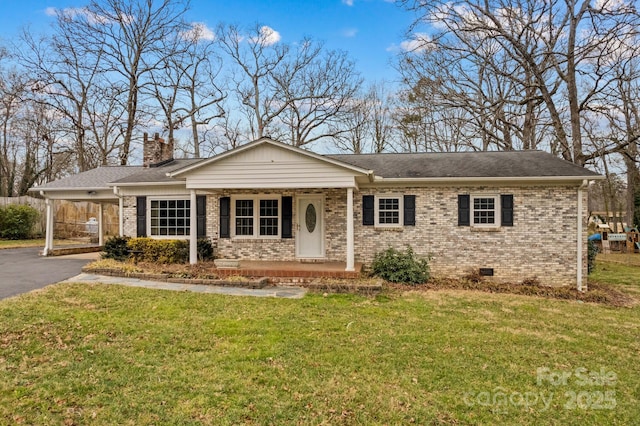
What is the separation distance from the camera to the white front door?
38.3ft

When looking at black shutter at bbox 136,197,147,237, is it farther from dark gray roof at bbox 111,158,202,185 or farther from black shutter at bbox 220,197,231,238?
black shutter at bbox 220,197,231,238

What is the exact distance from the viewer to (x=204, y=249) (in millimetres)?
11805

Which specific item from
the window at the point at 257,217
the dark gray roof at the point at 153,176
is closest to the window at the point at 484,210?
the window at the point at 257,217

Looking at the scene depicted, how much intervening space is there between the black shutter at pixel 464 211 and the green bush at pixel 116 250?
10.2 meters

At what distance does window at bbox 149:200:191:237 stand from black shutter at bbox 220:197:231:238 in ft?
4.18

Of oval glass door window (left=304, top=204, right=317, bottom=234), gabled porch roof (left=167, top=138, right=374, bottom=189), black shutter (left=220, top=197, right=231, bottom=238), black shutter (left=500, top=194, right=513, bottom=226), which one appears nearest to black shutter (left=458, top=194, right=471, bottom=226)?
black shutter (left=500, top=194, right=513, bottom=226)

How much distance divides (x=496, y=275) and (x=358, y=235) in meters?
4.07

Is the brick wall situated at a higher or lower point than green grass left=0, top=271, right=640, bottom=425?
A: higher

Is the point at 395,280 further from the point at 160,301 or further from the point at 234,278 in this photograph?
the point at 160,301


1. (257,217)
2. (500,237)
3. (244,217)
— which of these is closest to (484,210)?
(500,237)

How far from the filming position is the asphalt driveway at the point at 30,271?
8375mm

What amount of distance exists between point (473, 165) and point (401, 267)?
4042 millimetres

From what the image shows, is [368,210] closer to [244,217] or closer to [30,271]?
[244,217]

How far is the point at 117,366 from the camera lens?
4445 millimetres
